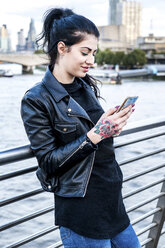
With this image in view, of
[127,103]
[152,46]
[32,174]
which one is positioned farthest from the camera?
[152,46]

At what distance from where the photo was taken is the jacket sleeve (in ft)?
3.64

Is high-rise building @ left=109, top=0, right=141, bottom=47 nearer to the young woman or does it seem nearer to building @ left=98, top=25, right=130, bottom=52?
building @ left=98, top=25, right=130, bottom=52

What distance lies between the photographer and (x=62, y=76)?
1210 mm

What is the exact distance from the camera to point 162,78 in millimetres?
51844

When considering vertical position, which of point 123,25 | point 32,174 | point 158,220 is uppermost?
point 158,220

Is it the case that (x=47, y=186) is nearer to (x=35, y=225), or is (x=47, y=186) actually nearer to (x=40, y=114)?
(x=40, y=114)

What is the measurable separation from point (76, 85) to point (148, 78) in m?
53.3

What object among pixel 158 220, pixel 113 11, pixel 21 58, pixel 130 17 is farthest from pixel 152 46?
pixel 158 220

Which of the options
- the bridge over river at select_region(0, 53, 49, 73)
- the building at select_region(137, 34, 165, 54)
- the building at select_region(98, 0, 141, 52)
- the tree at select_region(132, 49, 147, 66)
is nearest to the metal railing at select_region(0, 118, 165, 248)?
the bridge over river at select_region(0, 53, 49, 73)

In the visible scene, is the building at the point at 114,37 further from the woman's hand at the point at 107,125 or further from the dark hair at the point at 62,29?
the woman's hand at the point at 107,125

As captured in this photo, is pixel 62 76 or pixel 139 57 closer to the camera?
pixel 62 76

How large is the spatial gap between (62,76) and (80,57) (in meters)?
0.07

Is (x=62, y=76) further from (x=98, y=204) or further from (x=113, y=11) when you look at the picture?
(x=113, y=11)

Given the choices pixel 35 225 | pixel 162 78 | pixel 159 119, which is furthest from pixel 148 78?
pixel 159 119
